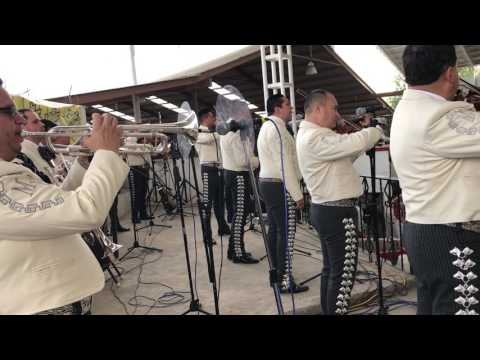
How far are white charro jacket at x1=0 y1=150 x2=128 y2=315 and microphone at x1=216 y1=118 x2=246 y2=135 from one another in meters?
0.75

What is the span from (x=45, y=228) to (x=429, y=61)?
1.73 m

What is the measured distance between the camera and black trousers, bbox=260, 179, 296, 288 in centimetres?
361

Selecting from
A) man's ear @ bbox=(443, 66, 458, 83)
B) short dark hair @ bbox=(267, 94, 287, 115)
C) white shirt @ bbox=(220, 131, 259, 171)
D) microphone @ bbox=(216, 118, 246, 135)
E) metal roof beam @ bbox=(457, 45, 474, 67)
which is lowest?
white shirt @ bbox=(220, 131, 259, 171)

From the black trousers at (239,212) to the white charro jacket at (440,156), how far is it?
2.95m

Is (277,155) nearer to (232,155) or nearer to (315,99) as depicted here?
(315,99)

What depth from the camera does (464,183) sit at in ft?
5.53

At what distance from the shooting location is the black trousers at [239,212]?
4.63 m

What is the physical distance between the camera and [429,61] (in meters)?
1.75

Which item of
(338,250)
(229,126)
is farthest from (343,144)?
(229,126)

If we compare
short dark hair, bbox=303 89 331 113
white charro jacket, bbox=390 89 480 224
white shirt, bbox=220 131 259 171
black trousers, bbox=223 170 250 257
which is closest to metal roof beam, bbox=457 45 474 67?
white shirt, bbox=220 131 259 171

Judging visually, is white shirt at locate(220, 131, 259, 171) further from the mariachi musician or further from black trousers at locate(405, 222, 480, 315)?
black trousers at locate(405, 222, 480, 315)

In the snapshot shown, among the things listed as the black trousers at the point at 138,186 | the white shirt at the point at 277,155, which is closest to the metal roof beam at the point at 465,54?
the white shirt at the point at 277,155
